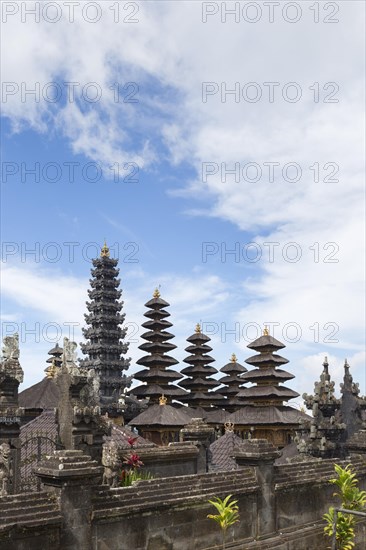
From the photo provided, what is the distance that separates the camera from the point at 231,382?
193 ft

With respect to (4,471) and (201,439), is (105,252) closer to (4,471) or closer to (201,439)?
(201,439)

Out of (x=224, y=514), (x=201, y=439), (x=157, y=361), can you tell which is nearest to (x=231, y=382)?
(x=157, y=361)

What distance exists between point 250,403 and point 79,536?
36992mm

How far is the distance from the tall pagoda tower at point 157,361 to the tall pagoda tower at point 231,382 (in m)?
5.15

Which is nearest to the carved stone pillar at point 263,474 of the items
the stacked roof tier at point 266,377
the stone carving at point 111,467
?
the stone carving at point 111,467

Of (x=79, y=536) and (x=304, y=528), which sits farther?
(x=304, y=528)

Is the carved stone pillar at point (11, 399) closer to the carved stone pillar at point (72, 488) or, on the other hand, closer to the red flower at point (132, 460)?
the red flower at point (132, 460)

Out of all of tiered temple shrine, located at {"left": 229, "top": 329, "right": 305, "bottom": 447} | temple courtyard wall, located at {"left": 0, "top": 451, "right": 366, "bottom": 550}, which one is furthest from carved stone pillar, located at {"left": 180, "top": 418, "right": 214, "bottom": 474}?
tiered temple shrine, located at {"left": 229, "top": 329, "right": 305, "bottom": 447}

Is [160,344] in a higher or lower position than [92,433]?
higher

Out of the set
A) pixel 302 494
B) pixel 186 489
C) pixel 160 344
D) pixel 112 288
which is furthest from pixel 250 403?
pixel 186 489

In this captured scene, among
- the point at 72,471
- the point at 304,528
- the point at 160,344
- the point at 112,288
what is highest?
the point at 112,288

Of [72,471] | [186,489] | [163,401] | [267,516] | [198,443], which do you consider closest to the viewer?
[72,471]

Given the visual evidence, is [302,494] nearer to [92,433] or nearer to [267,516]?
[267,516]

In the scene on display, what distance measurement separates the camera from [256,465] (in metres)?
14.2
